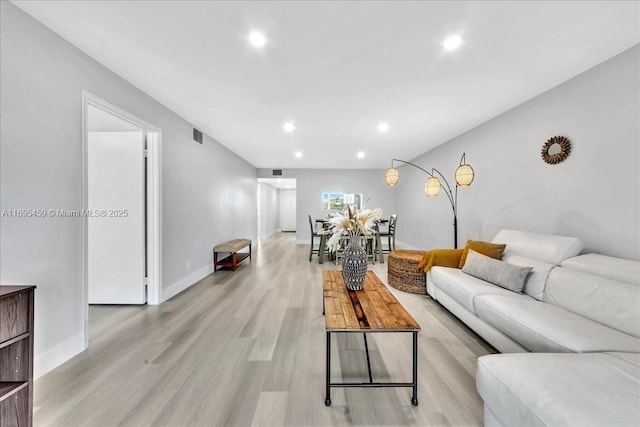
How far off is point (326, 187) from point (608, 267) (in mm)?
6568

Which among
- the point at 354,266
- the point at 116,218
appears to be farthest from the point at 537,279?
the point at 116,218

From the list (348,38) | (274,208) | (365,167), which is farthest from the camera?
(274,208)

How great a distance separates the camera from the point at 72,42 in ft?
6.28

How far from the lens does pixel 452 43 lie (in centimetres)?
190

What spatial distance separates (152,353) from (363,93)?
337cm

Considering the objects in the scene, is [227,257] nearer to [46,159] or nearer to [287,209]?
[46,159]

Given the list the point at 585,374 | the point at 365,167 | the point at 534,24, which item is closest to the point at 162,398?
the point at 585,374

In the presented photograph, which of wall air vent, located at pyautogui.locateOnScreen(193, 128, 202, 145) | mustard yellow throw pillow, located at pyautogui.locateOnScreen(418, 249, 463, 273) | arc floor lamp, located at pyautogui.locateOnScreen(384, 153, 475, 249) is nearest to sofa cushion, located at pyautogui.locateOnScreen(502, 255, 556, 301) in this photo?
mustard yellow throw pillow, located at pyautogui.locateOnScreen(418, 249, 463, 273)

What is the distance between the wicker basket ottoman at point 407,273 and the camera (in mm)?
3266

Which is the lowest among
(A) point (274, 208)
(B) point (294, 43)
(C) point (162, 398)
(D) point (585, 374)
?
(C) point (162, 398)

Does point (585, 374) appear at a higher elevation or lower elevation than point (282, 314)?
higher

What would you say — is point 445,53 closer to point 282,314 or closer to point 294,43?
point 294,43

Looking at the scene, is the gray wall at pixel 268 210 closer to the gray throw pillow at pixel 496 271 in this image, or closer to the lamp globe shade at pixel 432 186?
the lamp globe shade at pixel 432 186

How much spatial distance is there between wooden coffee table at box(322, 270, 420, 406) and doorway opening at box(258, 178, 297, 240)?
658cm
